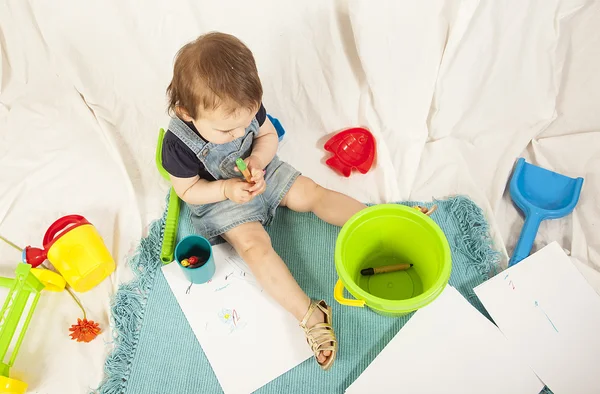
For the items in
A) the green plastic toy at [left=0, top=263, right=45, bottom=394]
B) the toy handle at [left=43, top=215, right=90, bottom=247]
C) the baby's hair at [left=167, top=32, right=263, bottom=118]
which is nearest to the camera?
the baby's hair at [left=167, top=32, right=263, bottom=118]

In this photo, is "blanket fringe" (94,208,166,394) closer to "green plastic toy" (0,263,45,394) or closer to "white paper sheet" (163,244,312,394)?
"white paper sheet" (163,244,312,394)

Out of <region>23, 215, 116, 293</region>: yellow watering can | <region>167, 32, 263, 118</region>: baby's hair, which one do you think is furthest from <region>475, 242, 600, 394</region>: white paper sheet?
<region>23, 215, 116, 293</region>: yellow watering can

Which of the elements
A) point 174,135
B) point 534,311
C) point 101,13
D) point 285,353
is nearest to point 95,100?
point 101,13

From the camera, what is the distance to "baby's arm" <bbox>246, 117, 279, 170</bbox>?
104cm

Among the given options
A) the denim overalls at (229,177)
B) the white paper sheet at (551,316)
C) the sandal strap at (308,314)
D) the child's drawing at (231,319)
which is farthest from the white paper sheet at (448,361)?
the denim overalls at (229,177)

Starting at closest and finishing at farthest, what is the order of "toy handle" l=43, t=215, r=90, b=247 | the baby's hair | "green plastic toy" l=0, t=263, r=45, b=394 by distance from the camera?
the baby's hair, "green plastic toy" l=0, t=263, r=45, b=394, "toy handle" l=43, t=215, r=90, b=247

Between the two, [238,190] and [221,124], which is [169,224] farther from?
[221,124]

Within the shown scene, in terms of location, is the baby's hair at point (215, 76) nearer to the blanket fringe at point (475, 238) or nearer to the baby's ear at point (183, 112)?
the baby's ear at point (183, 112)

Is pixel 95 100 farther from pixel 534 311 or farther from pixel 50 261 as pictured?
pixel 534 311

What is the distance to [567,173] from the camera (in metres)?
1.12

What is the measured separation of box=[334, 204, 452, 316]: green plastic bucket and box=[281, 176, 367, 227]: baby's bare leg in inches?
4.3

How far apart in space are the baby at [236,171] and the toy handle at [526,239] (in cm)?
34

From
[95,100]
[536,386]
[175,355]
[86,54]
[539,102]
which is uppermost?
[86,54]

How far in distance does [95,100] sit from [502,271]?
1027 mm
